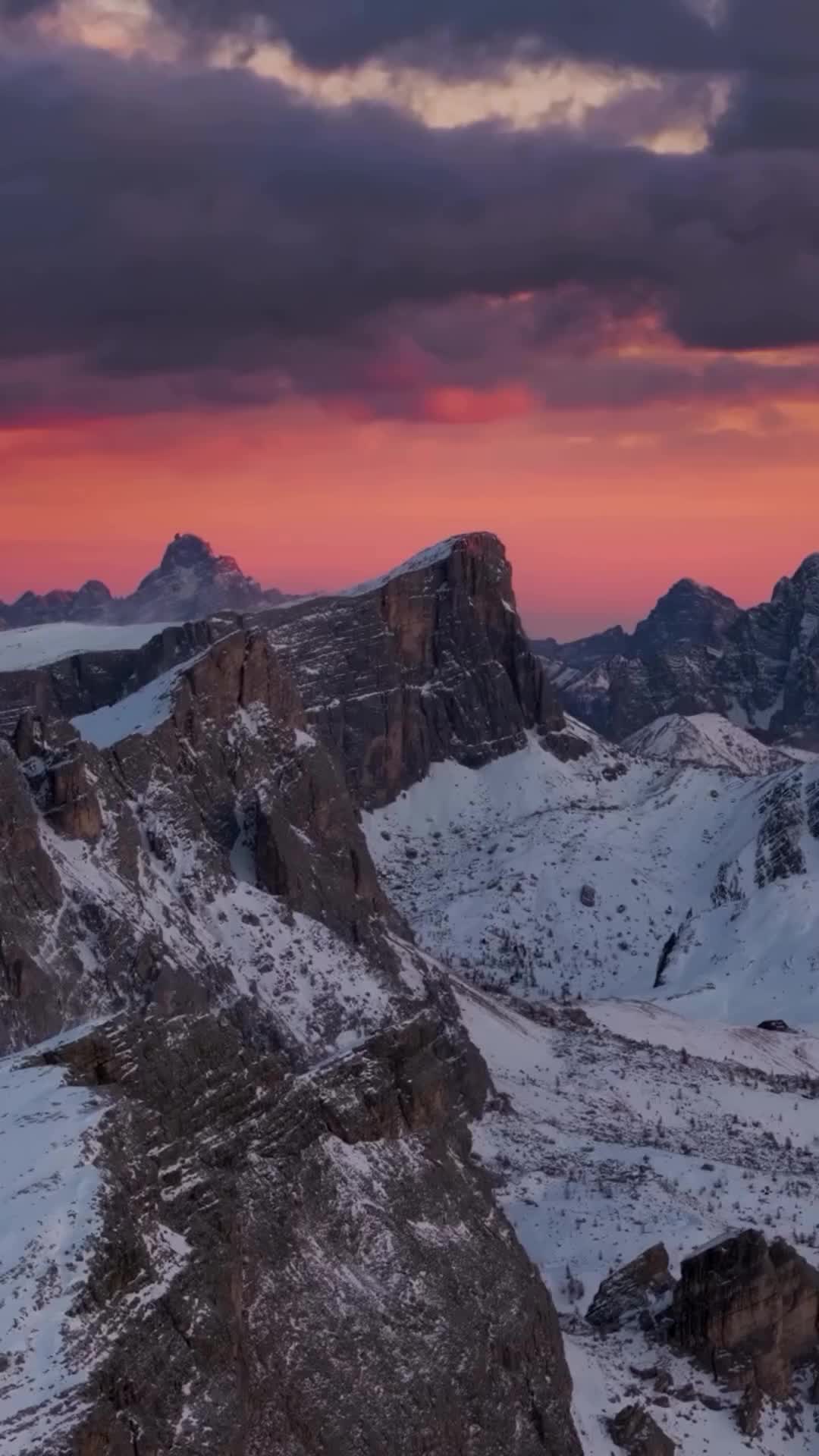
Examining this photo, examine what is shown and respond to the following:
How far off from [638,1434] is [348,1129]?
41.9 feet

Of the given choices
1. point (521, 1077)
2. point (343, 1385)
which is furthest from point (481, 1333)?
point (521, 1077)

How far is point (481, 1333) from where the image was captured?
54469mm

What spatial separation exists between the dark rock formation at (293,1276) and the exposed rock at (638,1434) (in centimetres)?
305

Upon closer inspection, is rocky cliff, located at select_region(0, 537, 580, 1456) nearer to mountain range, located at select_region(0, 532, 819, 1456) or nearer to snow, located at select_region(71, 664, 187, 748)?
mountain range, located at select_region(0, 532, 819, 1456)

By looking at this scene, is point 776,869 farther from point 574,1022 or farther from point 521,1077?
point 521,1077

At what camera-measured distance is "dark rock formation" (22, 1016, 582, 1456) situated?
41812 millimetres

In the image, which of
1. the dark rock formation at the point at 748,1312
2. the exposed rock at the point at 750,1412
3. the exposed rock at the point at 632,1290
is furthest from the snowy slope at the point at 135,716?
the exposed rock at the point at 750,1412

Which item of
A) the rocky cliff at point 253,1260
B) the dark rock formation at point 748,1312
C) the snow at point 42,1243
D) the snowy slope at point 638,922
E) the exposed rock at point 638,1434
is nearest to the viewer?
the snow at point 42,1243

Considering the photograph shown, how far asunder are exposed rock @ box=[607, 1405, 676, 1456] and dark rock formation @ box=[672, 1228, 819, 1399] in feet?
24.5

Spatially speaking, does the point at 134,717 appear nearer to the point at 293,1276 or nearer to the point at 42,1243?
the point at 293,1276

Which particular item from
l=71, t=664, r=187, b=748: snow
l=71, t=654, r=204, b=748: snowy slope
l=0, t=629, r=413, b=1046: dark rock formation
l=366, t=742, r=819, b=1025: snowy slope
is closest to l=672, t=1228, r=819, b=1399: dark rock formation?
l=0, t=629, r=413, b=1046: dark rock formation

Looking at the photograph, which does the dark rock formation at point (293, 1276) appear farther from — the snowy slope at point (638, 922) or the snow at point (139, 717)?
the snowy slope at point (638, 922)

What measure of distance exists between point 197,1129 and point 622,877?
147408 mm

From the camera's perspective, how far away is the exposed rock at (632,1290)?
7300 centimetres
